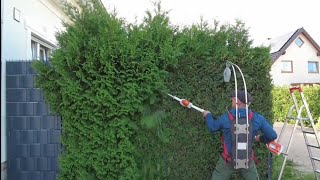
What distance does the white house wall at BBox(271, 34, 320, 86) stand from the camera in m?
34.4

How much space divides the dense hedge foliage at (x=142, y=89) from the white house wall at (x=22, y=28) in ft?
3.18

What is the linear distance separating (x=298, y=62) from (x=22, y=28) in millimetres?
33768

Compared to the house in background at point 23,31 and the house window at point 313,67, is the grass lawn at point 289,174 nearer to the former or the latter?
the house in background at point 23,31

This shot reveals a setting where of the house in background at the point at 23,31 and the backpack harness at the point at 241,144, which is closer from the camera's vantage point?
the backpack harness at the point at 241,144

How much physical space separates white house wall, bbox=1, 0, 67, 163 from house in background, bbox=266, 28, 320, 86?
2968cm

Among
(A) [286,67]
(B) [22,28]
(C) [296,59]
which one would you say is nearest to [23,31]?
(B) [22,28]

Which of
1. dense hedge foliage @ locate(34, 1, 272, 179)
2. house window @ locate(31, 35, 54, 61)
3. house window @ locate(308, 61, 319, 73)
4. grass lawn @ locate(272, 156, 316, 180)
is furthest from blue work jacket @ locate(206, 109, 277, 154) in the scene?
house window @ locate(308, 61, 319, 73)

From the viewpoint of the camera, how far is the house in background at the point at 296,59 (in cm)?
3406

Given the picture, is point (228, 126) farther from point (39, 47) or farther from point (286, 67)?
point (286, 67)

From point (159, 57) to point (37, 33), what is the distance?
11.9 ft

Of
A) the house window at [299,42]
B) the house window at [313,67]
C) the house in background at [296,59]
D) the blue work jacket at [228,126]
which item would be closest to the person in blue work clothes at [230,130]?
the blue work jacket at [228,126]

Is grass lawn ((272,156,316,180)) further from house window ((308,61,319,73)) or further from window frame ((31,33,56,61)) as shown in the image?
house window ((308,61,319,73))

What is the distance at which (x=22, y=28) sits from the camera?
6.23m

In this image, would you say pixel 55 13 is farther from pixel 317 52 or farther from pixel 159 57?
pixel 317 52
